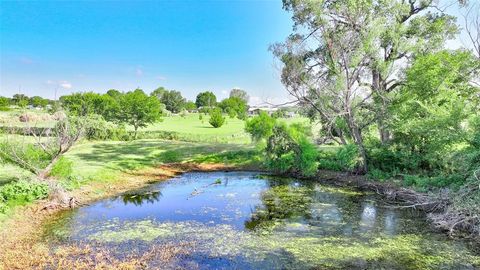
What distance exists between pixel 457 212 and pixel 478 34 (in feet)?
36.2

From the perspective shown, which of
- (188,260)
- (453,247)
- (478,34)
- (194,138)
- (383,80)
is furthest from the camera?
(194,138)

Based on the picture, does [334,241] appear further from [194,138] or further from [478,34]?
[194,138]

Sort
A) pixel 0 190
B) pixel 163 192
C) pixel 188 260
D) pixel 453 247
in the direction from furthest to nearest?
pixel 163 192 < pixel 0 190 < pixel 453 247 < pixel 188 260

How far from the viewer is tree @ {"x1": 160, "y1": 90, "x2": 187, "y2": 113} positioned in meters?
113

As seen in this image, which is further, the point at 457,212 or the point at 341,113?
the point at 341,113

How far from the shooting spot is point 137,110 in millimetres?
42062

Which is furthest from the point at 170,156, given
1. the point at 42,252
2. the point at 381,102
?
the point at 42,252

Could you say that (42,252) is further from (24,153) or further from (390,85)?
(390,85)

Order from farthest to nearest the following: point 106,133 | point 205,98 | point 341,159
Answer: point 205,98 < point 106,133 < point 341,159

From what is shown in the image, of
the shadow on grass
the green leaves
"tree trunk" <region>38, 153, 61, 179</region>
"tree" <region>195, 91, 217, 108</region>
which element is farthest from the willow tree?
"tree" <region>195, 91, 217, 108</region>

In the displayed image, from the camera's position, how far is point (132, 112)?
42.4 metres

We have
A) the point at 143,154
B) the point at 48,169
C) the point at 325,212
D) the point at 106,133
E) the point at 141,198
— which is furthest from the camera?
the point at 106,133

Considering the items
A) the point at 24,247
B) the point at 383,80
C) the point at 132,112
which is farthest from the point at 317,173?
the point at 132,112

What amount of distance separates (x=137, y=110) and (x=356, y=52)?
28.4 meters
